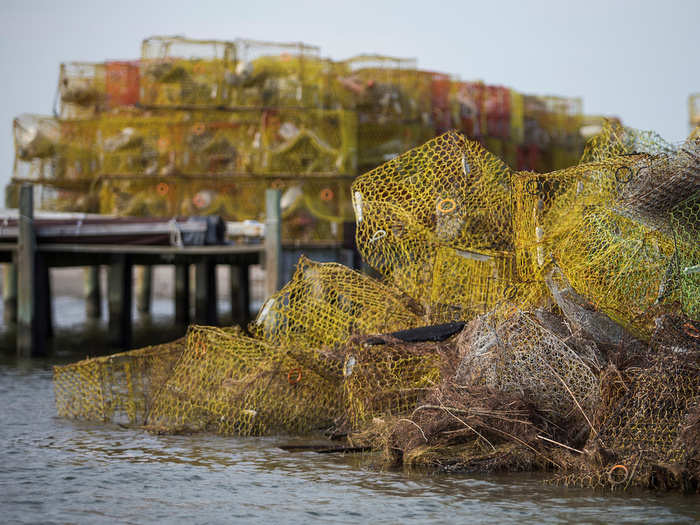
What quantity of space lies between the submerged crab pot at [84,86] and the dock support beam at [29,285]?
683cm

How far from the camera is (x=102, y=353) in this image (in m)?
14.5

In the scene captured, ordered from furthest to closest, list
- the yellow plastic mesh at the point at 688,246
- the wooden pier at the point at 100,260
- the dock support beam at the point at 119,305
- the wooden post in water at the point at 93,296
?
the wooden post in water at the point at 93,296 → the dock support beam at the point at 119,305 → the wooden pier at the point at 100,260 → the yellow plastic mesh at the point at 688,246

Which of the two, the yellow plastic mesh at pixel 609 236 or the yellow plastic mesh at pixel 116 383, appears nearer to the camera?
the yellow plastic mesh at pixel 609 236

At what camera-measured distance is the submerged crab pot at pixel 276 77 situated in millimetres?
18172

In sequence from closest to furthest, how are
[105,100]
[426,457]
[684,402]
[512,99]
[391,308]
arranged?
[684,402], [426,457], [391,308], [105,100], [512,99]

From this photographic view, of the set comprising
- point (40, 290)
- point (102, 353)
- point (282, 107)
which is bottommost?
point (102, 353)

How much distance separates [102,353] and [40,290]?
4.62 feet

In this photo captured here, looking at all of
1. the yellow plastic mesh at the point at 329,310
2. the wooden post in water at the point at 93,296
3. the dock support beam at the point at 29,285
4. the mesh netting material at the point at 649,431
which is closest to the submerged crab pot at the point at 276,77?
the dock support beam at the point at 29,285

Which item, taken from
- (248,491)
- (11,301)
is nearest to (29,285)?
(248,491)

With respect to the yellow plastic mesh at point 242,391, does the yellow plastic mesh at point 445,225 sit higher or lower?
higher

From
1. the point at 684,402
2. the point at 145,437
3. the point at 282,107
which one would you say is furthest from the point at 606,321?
the point at 282,107

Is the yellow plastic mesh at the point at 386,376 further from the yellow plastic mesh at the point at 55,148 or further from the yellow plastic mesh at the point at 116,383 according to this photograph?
the yellow plastic mesh at the point at 55,148

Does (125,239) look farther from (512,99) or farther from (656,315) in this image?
(512,99)

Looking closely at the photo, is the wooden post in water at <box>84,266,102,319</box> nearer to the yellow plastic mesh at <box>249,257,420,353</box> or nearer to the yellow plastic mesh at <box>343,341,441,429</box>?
the yellow plastic mesh at <box>249,257,420,353</box>
